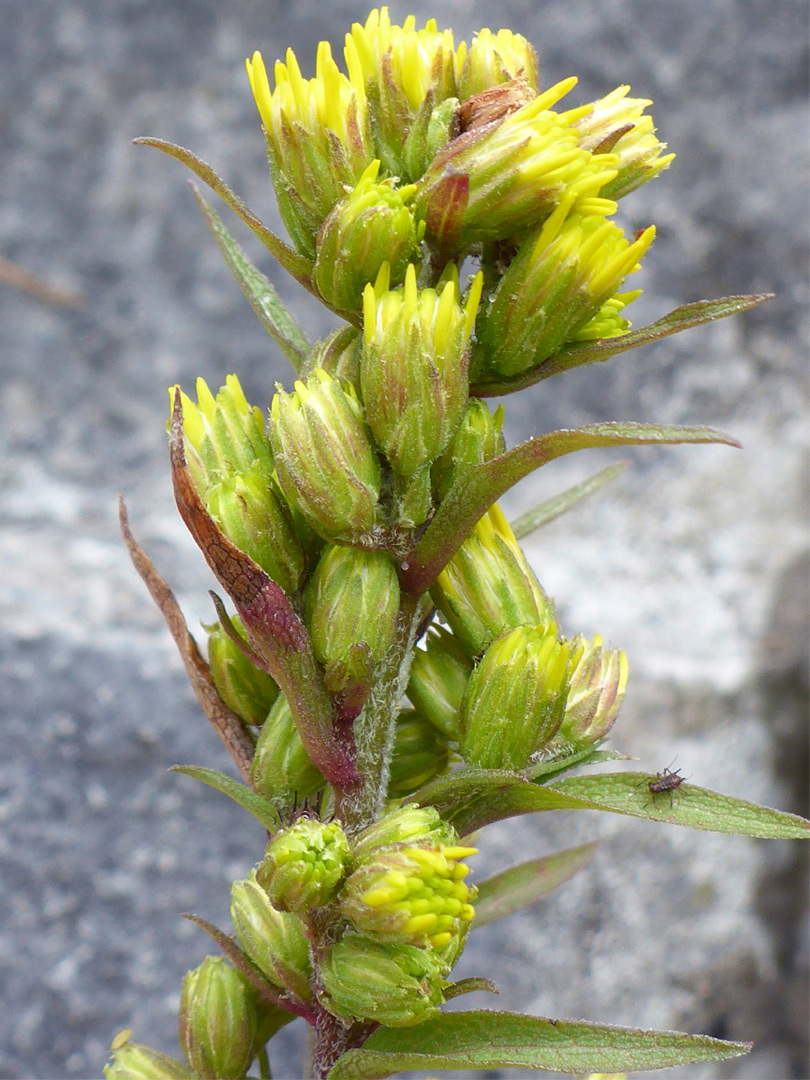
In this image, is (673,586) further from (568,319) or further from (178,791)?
(568,319)

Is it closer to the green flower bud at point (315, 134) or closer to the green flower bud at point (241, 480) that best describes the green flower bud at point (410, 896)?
the green flower bud at point (241, 480)

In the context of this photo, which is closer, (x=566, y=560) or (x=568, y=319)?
(x=568, y=319)

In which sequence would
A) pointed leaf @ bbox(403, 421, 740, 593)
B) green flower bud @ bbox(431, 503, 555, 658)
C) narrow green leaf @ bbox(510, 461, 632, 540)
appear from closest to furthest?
pointed leaf @ bbox(403, 421, 740, 593)
green flower bud @ bbox(431, 503, 555, 658)
narrow green leaf @ bbox(510, 461, 632, 540)

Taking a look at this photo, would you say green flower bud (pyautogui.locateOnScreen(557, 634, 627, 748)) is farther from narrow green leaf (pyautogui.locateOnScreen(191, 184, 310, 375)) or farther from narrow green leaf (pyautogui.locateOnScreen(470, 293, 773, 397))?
narrow green leaf (pyautogui.locateOnScreen(191, 184, 310, 375))

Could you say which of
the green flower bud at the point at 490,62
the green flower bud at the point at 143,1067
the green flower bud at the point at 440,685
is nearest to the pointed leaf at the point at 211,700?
the green flower bud at the point at 440,685

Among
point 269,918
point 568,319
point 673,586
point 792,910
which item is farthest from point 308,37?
point 792,910

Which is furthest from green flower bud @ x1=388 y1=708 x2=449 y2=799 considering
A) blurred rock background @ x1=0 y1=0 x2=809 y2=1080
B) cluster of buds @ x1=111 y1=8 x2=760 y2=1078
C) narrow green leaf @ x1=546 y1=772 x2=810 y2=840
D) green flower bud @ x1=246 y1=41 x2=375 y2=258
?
blurred rock background @ x1=0 y1=0 x2=809 y2=1080
